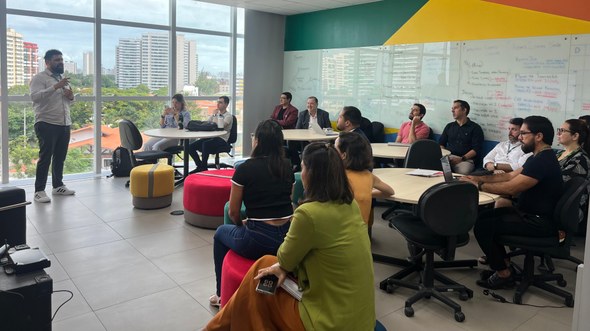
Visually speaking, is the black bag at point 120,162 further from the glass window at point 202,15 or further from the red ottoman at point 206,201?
the red ottoman at point 206,201

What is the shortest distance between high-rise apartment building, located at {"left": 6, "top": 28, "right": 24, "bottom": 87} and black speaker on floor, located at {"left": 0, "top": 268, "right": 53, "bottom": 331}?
18.2 ft

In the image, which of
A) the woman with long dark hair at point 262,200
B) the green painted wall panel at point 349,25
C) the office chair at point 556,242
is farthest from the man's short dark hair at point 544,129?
the green painted wall panel at point 349,25

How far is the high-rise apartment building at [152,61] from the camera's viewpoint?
7.66 metres

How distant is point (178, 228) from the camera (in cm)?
483

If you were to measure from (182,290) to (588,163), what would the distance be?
339 centimetres

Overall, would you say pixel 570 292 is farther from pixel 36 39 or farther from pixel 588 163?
pixel 36 39

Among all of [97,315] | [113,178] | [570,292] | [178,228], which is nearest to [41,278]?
[97,315]

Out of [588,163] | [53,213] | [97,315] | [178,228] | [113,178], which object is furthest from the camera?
[113,178]

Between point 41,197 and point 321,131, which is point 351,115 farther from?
point 41,197

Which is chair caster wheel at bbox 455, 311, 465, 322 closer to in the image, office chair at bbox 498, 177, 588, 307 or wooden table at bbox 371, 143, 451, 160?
office chair at bbox 498, 177, 588, 307

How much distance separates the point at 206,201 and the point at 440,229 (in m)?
2.51

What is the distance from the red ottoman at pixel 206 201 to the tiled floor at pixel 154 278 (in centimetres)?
11

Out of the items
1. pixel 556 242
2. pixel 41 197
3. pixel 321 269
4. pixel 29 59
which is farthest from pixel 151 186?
pixel 556 242

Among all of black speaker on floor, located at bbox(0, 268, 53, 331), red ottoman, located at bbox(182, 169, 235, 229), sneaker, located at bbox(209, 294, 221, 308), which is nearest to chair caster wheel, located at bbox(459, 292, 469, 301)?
sneaker, located at bbox(209, 294, 221, 308)
